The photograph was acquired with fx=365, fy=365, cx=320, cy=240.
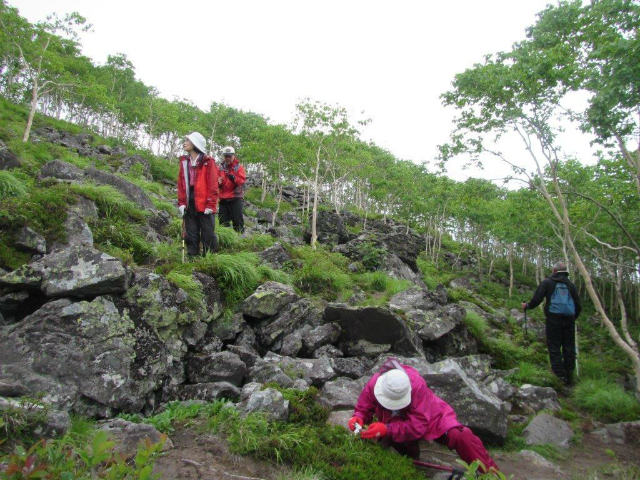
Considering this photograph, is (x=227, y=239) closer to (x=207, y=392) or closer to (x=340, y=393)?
(x=207, y=392)

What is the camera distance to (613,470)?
195 inches

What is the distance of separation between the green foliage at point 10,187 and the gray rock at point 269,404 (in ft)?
20.5

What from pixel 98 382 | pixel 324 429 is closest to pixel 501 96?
pixel 324 429

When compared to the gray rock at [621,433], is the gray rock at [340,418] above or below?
above

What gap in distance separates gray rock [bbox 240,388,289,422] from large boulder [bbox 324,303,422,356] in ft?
10.5

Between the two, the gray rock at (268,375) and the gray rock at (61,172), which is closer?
the gray rock at (268,375)

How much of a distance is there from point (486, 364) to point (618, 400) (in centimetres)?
240

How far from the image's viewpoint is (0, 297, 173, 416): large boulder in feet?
13.0

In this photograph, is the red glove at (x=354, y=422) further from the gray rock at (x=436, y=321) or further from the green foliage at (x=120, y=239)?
the green foliage at (x=120, y=239)

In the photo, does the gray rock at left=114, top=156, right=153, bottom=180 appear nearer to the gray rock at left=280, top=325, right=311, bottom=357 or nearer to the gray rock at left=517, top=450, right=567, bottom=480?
the gray rock at left=280, top=325, right=311, bottom=357

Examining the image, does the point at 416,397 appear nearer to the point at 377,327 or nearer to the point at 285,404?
the point at 285,404

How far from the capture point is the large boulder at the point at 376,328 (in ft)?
23.9


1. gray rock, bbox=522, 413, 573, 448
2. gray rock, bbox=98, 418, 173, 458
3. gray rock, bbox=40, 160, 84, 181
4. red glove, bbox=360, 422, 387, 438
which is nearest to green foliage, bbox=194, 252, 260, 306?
gray rock, bbox=98, 418, 173, 458

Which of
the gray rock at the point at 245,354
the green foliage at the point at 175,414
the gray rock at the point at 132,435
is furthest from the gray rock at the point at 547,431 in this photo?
the gray rock at the point at 132,435
